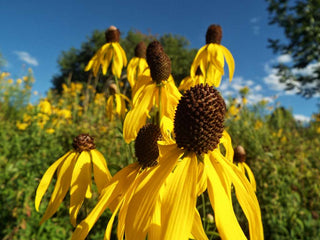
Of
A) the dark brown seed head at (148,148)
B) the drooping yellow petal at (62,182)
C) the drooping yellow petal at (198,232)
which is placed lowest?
the drooping yellow petal at (198,232)

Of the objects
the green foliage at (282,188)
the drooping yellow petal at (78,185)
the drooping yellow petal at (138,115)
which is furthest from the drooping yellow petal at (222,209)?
the green foliage at (282,188)

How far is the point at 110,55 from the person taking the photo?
227cm

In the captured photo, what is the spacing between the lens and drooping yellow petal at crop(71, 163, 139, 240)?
2.11 feet

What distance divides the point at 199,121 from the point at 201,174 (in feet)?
0.58

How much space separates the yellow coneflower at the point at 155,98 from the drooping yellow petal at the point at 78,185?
23 centimetres

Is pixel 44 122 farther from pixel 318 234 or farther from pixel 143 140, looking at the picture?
pixel 318 234

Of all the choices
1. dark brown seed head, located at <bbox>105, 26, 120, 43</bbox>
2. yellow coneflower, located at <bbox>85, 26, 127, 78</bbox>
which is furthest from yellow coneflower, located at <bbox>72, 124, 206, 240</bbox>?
dark brown seed head, located at <bbox>105, 26, 120, 43</bbox>

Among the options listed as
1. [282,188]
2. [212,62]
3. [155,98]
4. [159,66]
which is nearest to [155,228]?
[155,98]

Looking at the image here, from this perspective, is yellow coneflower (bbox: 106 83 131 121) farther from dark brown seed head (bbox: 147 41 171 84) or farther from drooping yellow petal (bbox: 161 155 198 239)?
drooping yellow petal (bbox: 161 155 198 239)

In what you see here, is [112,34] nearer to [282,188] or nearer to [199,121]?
[199,121]

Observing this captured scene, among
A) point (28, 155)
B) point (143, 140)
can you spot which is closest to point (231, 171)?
point (143, 140)

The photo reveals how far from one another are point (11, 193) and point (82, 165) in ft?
5.41

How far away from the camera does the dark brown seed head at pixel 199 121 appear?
2.31ft

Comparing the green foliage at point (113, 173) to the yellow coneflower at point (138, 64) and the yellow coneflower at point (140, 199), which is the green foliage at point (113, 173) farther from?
the yellow coneflower at point (138, 64)
